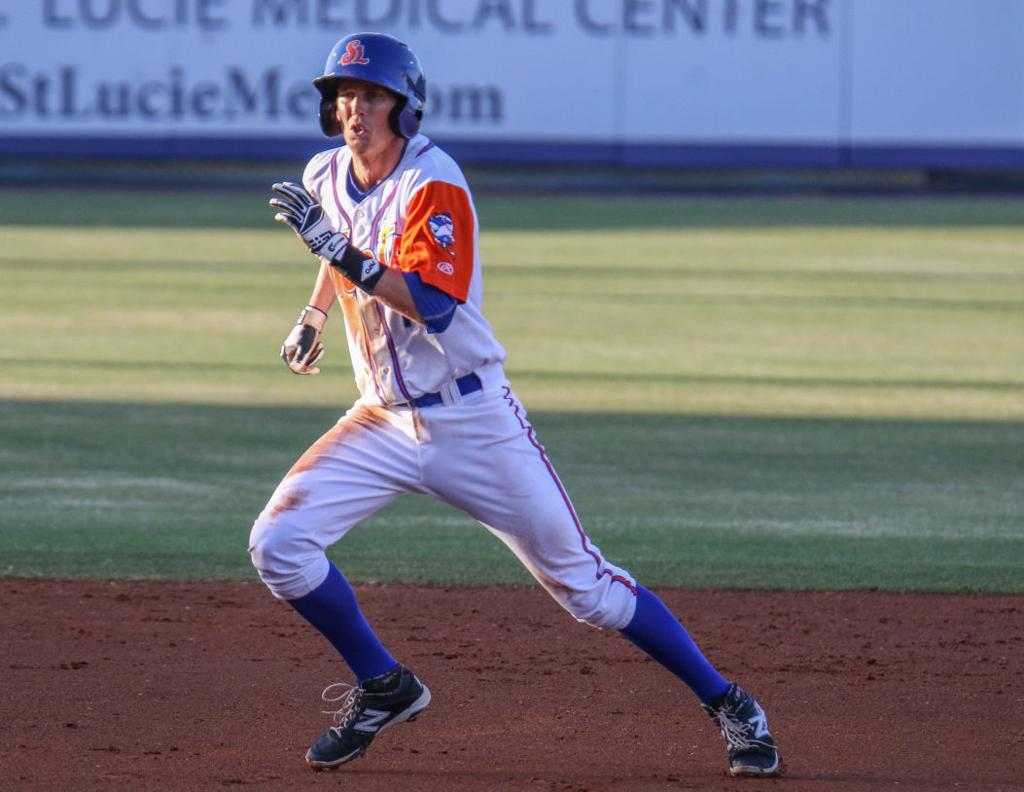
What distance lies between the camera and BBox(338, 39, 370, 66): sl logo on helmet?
451 cm

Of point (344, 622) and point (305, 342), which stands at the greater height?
point (305, 342)

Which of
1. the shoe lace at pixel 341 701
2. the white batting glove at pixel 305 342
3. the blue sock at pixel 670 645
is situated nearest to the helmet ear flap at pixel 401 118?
the white batting glove at pixel 305 342

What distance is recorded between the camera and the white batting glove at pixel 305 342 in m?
4.91

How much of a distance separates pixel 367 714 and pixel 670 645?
83 centimetres

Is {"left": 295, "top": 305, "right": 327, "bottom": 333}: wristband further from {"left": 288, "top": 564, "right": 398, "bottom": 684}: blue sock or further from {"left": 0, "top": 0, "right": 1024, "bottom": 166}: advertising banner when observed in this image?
{"left": 0, "top": 0, "right": 1024, "bottom": 166}: advertising banner

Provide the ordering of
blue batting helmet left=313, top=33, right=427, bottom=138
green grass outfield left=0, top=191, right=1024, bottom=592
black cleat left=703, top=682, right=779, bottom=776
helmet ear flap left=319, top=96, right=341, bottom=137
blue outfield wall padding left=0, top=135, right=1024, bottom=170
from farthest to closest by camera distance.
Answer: blue outfield wall padding left=0, top=135, right=1024, bottom=170 < green grass outfield left=0, top=191, right=1024, bottom=592 < helmet ear flap left=319, top=96, right=341, bottom=137 < black cleat left=703, top=682, right=779, bottom=776 < blue batting helmet left=313, top=33, right=427, bottom=138

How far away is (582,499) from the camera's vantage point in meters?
8.66

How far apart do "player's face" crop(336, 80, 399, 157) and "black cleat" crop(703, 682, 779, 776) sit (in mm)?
1695

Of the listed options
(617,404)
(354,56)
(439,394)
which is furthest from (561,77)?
(439,394)

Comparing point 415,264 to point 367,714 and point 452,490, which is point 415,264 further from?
point 367,714

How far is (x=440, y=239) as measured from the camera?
4398 millimetres

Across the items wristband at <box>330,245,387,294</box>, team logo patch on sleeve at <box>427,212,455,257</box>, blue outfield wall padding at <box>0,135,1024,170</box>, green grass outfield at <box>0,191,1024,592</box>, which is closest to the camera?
wristband at <box>330,245,387,294</box>

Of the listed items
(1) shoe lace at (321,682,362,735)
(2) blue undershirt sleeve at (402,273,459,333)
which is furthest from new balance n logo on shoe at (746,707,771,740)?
(2) blue undershirt sleeve at (402,273,459,333)

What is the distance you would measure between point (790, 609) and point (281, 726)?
238 centimetres
